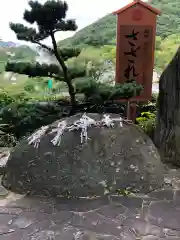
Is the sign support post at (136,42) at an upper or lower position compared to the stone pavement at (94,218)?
upper

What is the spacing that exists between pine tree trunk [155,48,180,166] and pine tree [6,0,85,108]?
1262mm

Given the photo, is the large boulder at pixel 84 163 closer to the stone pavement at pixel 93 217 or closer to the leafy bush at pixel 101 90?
the stone pavement at pixel 93 217

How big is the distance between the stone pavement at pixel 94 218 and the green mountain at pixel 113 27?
23.4ft

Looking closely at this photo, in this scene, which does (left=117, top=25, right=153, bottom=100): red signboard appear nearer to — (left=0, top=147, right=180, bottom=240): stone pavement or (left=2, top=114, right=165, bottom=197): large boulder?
(left=2, top=114, right=165, bottom=197): large boulder

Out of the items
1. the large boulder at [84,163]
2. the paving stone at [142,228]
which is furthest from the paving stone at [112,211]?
the large boulder at [84,163]

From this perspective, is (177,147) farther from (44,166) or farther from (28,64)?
(28,64)

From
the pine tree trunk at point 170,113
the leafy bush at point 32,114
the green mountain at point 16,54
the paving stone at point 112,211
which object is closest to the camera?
the paving stone at point 112,211

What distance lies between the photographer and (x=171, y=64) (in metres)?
4.53

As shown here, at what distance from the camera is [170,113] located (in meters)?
4.58

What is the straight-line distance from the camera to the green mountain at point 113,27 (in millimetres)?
11227

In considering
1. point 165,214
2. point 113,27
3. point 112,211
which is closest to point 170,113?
point 165,214

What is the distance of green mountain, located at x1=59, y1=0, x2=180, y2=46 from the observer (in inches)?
442

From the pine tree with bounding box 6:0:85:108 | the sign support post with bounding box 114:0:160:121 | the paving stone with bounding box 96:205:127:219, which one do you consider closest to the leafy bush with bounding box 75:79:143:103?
the pine tree with bounding box 6:0:85:108

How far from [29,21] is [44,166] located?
1960mm
